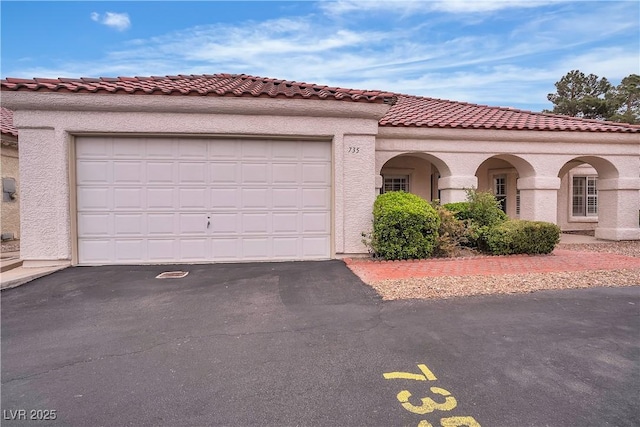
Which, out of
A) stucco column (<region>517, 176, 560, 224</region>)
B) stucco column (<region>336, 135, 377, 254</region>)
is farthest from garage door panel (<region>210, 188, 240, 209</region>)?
stucco column (<region>517, 176, 560, 224</region>)

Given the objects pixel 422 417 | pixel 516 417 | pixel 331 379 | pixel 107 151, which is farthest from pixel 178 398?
pixel 107 151

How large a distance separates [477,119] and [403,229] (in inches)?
237

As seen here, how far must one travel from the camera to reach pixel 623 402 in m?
2.64

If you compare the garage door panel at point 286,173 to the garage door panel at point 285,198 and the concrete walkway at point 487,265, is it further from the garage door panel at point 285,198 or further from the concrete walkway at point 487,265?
the concrete walkway at point 487,265

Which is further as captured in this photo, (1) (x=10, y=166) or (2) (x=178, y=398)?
(1) (x=10, y=166)

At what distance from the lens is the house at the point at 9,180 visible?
11164 millimetres

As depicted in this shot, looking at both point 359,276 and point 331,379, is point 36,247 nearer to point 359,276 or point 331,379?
point 359,276

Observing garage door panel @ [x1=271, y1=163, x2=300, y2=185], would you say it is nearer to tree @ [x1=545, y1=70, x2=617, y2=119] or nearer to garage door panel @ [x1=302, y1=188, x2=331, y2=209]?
garage door panel @ [x1=302, y1=188, x2=331, y2=209]

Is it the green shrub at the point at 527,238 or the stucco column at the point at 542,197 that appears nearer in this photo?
the green shrub at the point at 527,238

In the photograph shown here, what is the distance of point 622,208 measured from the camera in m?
11.5

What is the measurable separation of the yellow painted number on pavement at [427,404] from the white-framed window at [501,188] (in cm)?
1419

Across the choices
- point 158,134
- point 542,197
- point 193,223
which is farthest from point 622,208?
point 158,134

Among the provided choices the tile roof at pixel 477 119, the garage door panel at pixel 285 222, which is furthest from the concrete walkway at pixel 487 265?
the tile roof at pixel 477 119

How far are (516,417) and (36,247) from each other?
914 centimetres
